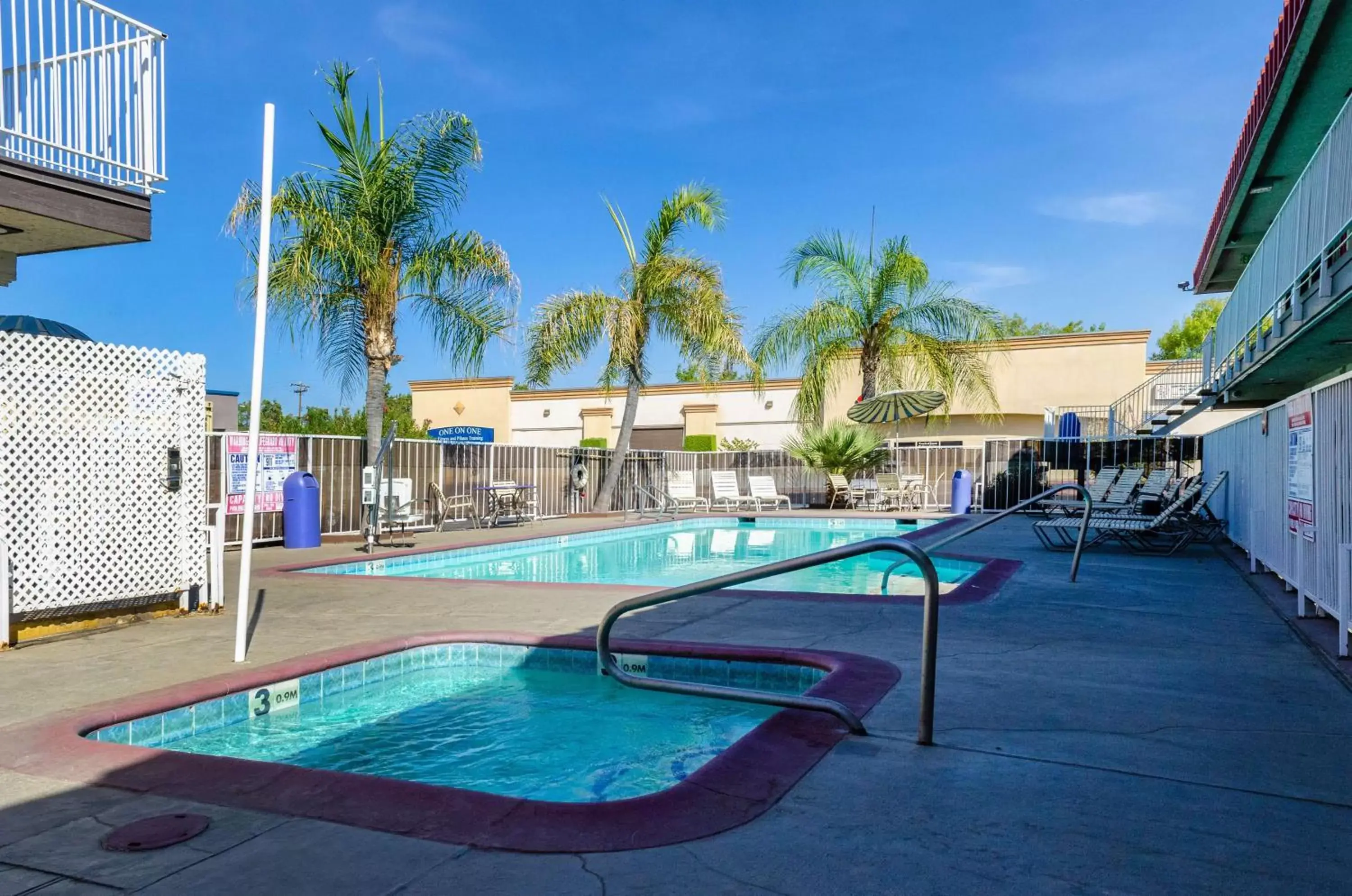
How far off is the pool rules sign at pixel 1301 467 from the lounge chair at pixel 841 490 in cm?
1560

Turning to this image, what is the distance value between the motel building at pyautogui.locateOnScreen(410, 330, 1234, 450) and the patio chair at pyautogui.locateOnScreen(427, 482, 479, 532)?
5621mm

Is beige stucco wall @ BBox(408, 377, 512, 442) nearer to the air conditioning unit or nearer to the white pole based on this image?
the air conditioning unit

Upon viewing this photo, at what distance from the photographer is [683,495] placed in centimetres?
2142

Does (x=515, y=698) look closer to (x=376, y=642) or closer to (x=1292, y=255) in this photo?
(x=376, y=642)

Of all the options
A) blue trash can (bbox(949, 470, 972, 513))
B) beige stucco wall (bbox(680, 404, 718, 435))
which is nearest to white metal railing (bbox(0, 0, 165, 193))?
blue trash can (bbox(949, 470, 972, 513))

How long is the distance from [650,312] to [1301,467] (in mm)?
15050

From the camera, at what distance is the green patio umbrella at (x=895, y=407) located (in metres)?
20.8

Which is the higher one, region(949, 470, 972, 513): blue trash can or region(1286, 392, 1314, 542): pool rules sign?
region(1286, 392, 1314, 542): pool rules sign

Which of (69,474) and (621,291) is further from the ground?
(621,291)

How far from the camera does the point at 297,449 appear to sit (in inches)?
553

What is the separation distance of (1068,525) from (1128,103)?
14.6m

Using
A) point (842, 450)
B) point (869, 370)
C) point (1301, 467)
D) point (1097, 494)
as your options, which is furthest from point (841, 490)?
point (1301, 467)

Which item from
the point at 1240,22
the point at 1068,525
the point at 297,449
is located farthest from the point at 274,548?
the point at 1240,22

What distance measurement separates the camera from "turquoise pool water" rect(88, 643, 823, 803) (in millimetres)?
4297
